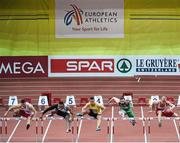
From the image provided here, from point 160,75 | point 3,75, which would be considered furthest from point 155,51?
point 3,75

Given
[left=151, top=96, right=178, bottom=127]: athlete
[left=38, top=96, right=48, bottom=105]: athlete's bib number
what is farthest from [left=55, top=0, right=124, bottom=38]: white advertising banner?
[left=151, top=96, right=178, bottom=127]: athlete

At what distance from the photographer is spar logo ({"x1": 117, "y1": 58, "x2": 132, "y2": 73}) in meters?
26.9

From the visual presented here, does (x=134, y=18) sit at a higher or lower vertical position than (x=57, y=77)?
higher

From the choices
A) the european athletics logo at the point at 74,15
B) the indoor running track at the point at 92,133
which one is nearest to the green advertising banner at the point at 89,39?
the european athletics logo at the point at 74,15

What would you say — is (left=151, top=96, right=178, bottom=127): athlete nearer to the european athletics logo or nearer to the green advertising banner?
the green advertising banner

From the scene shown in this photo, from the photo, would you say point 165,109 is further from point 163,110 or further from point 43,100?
point 43,100

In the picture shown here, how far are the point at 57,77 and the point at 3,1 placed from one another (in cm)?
457

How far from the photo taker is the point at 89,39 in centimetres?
2730

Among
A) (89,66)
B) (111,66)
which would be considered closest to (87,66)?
(89,66)

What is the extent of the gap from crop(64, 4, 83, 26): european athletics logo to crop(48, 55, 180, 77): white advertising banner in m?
1.77

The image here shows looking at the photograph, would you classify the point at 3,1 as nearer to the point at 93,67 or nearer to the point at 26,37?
the point at 26,37

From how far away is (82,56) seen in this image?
27188mm

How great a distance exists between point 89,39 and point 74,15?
1.39 metres

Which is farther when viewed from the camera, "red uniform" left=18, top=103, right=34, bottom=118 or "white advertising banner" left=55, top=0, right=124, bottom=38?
"white advertising banner" left=55, top=0, right=124, bottom=38
